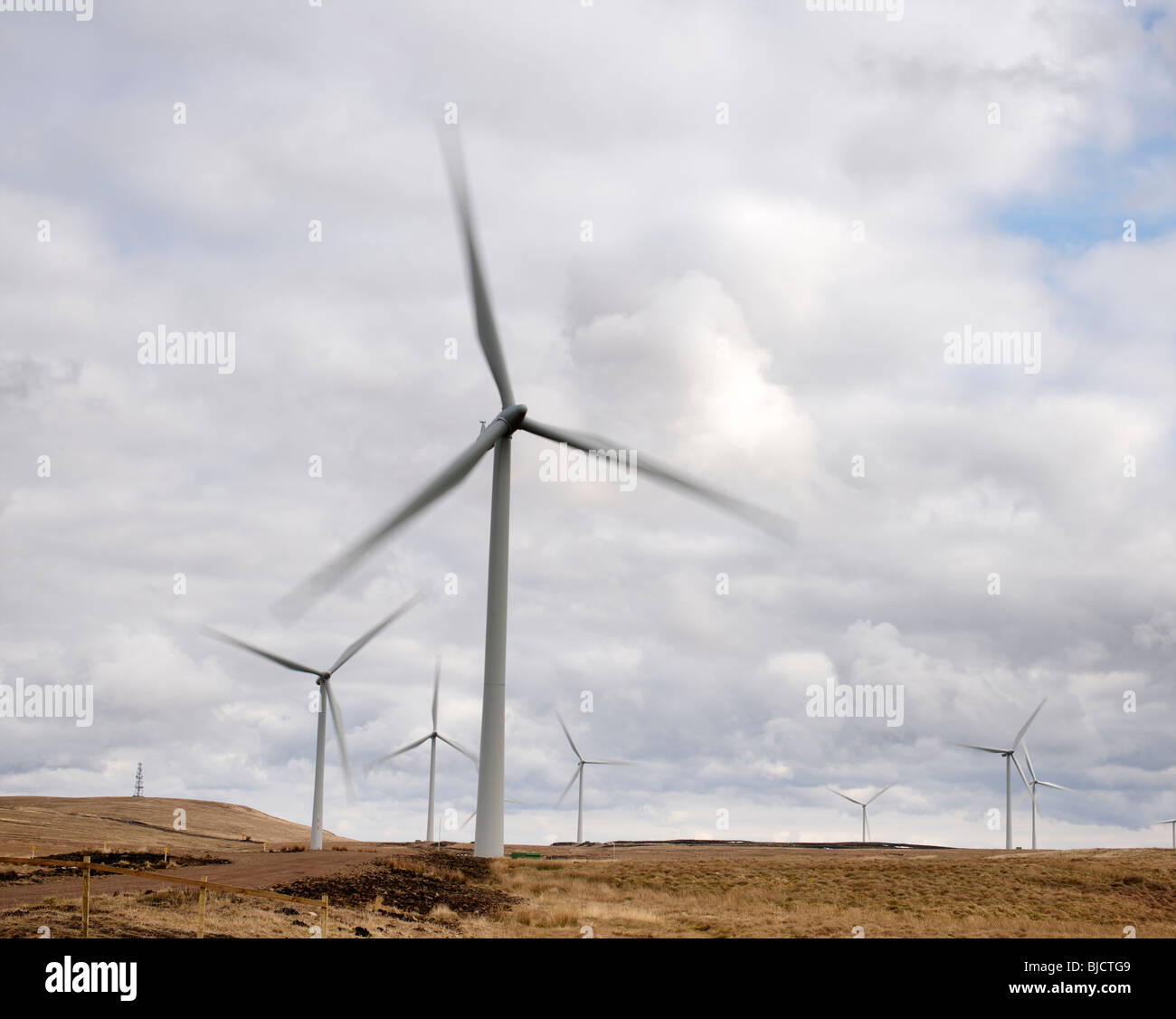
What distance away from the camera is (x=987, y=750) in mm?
133375

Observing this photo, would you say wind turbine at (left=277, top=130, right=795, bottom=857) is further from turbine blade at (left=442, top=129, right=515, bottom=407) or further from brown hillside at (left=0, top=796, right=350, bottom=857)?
brown hillside at (left=0, top=796, right=350, bottom=857)

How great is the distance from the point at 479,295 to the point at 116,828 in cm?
11516

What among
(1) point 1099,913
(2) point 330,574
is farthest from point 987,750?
(2) point 330,574

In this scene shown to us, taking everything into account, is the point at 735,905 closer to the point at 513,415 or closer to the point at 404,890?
the point at 404,890

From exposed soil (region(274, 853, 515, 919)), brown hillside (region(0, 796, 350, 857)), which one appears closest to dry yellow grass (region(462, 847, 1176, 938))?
exposed soil (region(274, 853, 515, 919))

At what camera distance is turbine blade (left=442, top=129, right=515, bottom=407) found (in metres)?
47.6

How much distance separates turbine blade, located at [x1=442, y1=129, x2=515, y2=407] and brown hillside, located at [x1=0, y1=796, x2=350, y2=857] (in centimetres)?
4055

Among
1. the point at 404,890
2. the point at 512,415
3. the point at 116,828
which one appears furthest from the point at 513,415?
the point at 116,828
